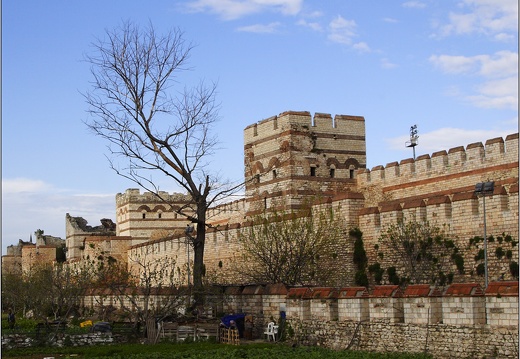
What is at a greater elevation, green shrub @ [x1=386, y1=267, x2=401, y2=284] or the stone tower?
the stone tower

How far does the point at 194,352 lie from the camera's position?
16.2 m

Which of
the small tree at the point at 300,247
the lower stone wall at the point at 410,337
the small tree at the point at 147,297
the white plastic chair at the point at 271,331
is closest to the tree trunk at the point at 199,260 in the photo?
the small tree at the point at 147,297

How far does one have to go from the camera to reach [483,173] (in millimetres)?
25047

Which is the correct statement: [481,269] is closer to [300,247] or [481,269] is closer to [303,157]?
[300,247]

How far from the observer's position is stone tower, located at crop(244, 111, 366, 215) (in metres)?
31.0

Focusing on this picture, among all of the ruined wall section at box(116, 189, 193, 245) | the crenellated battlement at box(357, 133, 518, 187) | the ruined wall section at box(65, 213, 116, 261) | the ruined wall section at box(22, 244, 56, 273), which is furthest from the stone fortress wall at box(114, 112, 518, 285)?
the ruined wall section at box(22, 244, 56, 273)

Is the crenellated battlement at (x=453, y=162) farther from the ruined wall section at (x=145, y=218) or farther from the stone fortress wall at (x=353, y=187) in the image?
the ruined wall section at (x=145, y=218)

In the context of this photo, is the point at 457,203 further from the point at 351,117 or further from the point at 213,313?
the point at 351,117

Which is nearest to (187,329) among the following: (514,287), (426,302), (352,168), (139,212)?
(426,302)

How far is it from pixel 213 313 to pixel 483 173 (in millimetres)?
8883

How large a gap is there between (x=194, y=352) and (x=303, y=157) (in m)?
15.7

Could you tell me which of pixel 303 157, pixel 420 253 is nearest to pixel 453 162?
pixel 420 253

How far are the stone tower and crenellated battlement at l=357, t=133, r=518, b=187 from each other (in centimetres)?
168

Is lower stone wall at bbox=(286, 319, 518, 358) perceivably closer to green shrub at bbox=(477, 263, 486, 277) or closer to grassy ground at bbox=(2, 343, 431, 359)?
grassy ground at bbox=(2, 343, 431, 359)
